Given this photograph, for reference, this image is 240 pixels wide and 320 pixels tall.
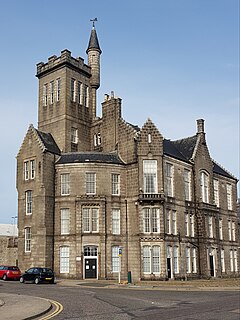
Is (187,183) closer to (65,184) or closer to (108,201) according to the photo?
(108,201)

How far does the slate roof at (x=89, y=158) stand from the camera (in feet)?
158

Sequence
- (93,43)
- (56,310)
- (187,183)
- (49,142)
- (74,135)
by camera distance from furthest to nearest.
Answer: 1. (93,43)
2. (74,135)
3. (187,183)
4. (49,142)
5. (56,310)

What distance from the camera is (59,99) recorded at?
55.4 m

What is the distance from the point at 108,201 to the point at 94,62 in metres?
21.9

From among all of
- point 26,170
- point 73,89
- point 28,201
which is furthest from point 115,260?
point 73,89

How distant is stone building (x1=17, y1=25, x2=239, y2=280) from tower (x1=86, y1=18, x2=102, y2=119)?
388 cm

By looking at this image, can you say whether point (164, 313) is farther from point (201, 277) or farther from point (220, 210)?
point (220, 210)

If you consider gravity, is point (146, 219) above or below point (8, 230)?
below

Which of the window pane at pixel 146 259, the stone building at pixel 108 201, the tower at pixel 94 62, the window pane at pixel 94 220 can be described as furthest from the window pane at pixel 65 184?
the tower at pixel 94 62

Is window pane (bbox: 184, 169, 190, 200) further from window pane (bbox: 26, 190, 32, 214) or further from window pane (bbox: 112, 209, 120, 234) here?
window pane (bbox: 26, 190, 32, 214)

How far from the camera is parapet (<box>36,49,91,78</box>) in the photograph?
2184 inches

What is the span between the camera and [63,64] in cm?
5541

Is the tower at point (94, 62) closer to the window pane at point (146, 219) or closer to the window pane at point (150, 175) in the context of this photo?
the window pane at point (150, 175)

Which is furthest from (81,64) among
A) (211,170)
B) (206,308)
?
(206,308)
